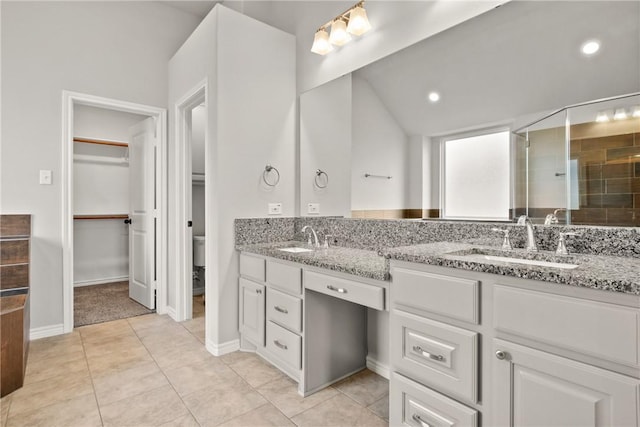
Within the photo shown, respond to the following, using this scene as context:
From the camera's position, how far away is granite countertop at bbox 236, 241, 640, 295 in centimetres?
89

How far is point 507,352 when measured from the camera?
3.43 feet

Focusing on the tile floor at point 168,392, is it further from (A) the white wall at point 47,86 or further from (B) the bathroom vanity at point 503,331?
(A) the white wall at point 47,86

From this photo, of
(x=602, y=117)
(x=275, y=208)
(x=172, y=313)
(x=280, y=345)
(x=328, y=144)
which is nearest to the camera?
(x=602, y=117)

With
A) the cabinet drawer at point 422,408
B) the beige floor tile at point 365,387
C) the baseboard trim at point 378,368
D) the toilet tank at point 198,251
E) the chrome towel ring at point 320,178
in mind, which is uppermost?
the chrome towel ring at point 320,178

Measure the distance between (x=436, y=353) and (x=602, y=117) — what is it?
3.69ft

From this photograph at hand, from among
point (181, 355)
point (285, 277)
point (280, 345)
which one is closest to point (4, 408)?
point (181, 355)

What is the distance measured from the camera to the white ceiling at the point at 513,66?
129 centimetres

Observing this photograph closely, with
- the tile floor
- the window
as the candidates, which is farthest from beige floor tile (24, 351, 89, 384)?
the window

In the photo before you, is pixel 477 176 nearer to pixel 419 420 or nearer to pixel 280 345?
pixel 419 420

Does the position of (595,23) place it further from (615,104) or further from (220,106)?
(220,106)

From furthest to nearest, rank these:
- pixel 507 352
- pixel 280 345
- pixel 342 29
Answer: pixel 342 29 < pixel 280 345 < pixel 507 352

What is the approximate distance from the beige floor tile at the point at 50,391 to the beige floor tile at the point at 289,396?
3.38 feet

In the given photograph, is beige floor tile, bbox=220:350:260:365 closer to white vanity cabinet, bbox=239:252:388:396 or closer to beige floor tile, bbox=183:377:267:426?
white vanity cabinet, bbox=239:252:388:396

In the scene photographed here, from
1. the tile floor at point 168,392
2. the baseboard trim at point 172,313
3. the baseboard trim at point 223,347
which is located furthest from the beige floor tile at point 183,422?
the baseboard trim at point 172,313
